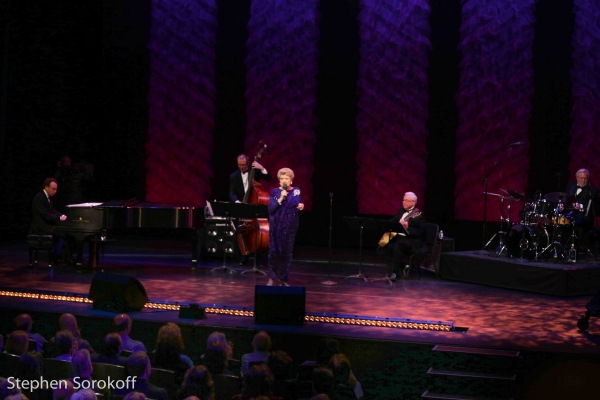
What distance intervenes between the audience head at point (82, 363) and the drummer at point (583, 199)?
7.59m

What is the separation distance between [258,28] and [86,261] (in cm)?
493

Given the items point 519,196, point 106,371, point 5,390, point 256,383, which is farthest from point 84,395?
point 519,196

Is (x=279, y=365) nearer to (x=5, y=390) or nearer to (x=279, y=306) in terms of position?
(x=279, y=306)

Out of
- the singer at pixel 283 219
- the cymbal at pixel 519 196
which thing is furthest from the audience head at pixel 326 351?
the cymbal at pixel 519 196

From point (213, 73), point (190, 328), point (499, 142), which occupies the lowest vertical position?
point (190, 328)

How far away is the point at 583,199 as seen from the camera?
11.0 meters

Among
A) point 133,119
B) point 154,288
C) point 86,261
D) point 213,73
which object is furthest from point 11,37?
point 154,288

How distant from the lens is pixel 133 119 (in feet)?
47.0

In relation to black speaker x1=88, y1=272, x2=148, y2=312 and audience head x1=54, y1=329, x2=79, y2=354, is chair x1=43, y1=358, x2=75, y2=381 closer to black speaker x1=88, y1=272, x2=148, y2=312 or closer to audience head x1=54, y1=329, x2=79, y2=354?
audience head x1=54, y1=329, x2=79, y2=354

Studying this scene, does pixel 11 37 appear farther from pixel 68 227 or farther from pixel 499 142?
pixel 499 142

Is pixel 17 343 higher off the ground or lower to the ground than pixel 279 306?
lower

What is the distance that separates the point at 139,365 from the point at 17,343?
1.23 metres

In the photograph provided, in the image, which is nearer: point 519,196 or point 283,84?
point 519,196

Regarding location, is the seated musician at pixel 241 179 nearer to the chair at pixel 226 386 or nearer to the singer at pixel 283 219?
the singer at pixel 283 219
